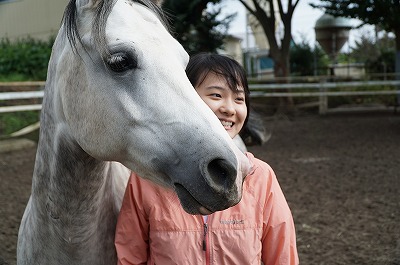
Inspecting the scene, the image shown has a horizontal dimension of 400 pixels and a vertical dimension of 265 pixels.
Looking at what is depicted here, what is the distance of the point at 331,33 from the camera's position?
20.2 meters

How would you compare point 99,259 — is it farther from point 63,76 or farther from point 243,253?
point 63,76

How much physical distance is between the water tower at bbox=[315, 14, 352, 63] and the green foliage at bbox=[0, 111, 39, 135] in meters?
13.8

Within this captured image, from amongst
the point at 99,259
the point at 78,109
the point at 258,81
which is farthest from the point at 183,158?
the point at 258,81

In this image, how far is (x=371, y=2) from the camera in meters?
9.66

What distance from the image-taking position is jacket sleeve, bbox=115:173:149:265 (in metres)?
1.68

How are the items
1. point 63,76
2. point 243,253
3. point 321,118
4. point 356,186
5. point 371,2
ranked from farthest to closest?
1. point 321,118
2. point 371,2
3. point 356,186
4. point 243,253
5. point 63,76

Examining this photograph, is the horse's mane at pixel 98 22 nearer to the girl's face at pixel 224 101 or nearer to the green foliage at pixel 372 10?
the girl's face at pixel 224 101

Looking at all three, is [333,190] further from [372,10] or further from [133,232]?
[372,10]

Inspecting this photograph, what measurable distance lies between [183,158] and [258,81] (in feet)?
50.4

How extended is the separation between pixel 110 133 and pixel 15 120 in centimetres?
902

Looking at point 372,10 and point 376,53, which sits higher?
point 372,10

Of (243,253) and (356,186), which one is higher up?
(243,253)

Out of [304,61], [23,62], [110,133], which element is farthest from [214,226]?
[304,61]

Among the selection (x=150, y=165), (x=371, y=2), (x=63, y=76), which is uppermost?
(x=371, y=2)
